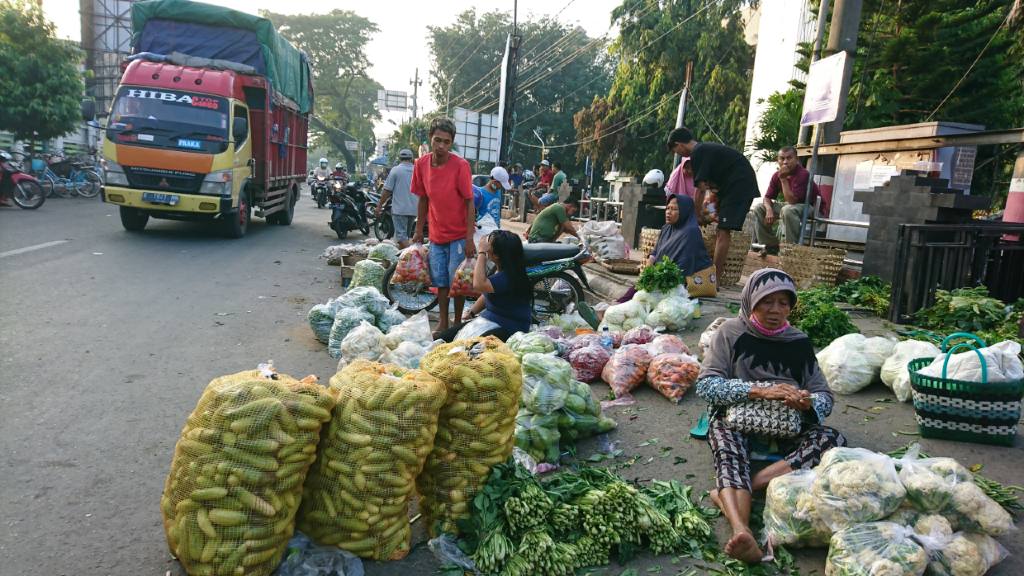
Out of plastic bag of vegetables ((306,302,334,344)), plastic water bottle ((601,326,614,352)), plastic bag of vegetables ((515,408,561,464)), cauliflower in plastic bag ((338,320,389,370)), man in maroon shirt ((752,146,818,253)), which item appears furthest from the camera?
man in maroon shirt ((752,146,818,253))

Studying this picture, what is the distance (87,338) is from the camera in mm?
5539

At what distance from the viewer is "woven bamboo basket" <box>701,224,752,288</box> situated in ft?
27.0

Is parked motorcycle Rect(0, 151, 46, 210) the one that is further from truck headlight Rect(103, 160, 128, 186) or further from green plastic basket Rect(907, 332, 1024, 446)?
green plastic basket Rect(907, 332, 1024, 446)

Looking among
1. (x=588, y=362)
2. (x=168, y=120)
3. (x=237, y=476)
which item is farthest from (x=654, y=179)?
(x=237, y=476)

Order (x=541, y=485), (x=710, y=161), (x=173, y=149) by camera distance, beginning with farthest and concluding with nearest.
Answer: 1. (x=173, y=149)
2. (x=710, y=161)
3. (x=541, y=485)

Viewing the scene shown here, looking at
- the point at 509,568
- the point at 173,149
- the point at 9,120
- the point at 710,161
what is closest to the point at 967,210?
the point at 710,161

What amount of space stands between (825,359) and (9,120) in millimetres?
23067

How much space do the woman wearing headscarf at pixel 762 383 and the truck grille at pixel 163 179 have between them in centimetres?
1062

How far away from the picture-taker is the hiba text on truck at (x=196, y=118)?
1145 cm

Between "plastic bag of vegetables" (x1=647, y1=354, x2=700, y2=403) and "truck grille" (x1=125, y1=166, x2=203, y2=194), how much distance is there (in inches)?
379

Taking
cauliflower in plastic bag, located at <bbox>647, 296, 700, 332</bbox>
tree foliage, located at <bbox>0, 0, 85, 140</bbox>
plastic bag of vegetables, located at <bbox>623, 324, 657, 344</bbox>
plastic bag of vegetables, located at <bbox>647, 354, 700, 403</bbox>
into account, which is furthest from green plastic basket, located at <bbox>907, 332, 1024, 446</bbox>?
tree foliage, located at <bbox>0, 0, 85, 140</bbox>

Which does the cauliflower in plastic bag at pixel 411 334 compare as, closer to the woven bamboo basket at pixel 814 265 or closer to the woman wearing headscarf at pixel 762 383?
the woman wearing headscarf at pixel 762 383

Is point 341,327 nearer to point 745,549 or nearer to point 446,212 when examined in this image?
point 446,212

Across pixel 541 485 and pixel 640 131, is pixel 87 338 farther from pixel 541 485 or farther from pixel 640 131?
pixel 640 131
